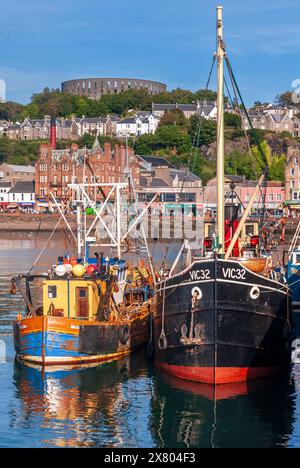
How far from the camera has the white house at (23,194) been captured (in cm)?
18838

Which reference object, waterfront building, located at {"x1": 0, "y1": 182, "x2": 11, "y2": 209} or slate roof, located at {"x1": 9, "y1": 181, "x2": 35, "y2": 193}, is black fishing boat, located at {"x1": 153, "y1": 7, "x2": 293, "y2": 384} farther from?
waterfront building, located at {"x1": 0, "y1": 182, "x2": 11, "y2": 209}

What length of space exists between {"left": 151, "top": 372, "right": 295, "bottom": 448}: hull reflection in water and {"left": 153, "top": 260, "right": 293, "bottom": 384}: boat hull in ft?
2.11

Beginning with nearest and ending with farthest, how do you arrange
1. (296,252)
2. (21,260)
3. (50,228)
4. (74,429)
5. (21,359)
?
(74,429)
(21,359)
(296,252)
(21,260)
(50,228)

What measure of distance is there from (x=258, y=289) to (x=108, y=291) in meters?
8.04

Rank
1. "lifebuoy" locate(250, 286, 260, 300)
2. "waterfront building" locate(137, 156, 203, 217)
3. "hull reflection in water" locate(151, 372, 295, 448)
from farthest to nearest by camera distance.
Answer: "waterfront building" locate(137, 156, 203, 217) → "lifebuoy" locate(250, 286, 260, 300) → "hull reflection in water" locate(151, 372, 295, 448)

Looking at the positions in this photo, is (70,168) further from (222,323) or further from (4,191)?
(222,323)

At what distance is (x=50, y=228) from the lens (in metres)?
162

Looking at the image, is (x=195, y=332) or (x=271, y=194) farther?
(x=271, y=194)

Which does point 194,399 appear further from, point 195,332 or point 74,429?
point 74,429

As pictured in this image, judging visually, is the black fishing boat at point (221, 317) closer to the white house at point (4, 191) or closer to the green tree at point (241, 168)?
the green tree at point (241, 168)

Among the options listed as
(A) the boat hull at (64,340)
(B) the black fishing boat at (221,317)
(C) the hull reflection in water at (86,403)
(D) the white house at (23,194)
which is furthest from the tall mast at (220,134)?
(D) the white house at (23,194)

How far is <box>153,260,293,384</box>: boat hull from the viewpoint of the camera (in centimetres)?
3262

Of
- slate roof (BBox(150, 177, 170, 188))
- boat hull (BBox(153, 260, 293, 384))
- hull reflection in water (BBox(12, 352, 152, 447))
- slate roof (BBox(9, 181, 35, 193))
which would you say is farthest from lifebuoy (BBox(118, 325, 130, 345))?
slate roof (BBox(9, 181, 35, 193))

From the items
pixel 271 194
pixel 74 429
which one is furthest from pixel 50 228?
pixel 74 429
